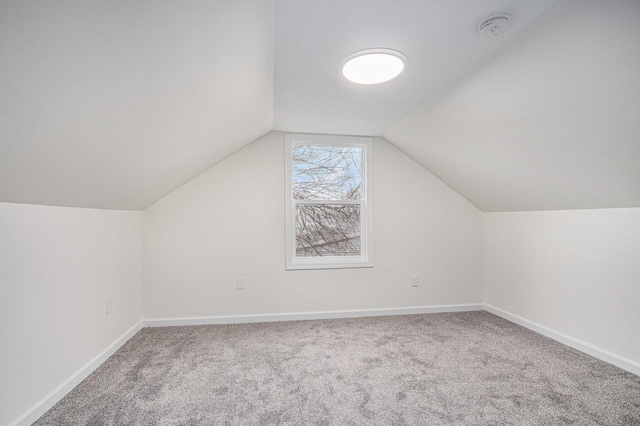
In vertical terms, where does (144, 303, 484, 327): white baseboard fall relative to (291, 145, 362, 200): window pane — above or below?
below

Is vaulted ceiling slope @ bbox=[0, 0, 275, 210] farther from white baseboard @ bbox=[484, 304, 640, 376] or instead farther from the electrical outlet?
white baseboard @ bbox=[484, 304, 640, 376]

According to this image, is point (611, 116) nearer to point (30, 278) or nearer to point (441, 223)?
point (441, 223)

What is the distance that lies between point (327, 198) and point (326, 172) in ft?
0.98

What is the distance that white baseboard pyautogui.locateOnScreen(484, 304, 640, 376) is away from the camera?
231 cm

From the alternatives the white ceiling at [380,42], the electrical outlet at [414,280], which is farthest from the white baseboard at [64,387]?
the electrical outlet at [414,280]

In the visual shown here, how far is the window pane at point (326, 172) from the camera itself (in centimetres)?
369

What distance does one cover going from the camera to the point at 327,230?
3789mm

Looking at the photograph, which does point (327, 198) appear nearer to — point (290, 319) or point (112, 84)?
point (290, 319)

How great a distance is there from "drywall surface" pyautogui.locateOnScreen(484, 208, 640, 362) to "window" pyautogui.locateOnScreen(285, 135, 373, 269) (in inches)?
58.5

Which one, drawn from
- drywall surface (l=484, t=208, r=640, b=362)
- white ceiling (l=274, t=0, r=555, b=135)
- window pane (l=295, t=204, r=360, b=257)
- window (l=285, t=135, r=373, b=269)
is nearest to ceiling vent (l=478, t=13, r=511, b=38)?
white ceiling (l=274, t=0, r=555, b=135)

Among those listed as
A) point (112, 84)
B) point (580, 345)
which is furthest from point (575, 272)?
point (112, 84)

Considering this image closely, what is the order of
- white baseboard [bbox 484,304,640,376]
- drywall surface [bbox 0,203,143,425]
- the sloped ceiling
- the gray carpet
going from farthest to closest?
white baseboard [bbox 484,304,640,376] < the gray carpet < drywall surface [bbox 0,203,143,425] < the sloped ceiling

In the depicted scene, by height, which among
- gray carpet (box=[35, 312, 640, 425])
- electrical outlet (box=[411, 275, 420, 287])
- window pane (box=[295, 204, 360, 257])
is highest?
window pane (box=[295, 204, 360, 257])

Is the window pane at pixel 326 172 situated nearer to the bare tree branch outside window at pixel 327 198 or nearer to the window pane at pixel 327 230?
the bare tree branch outside window at pixel 327 198
